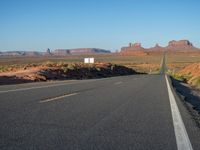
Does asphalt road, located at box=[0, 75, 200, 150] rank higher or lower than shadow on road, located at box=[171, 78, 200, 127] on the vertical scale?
higher

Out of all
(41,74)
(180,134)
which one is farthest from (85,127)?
(41,74)

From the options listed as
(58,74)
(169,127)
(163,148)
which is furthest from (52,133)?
(58,74)

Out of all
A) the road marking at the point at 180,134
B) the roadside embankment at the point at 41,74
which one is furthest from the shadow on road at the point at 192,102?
the roadside embankment at the point at 41,74

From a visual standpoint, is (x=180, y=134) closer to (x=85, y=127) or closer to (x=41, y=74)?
(x=85, y=127)

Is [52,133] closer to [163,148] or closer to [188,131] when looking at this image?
[163,148]

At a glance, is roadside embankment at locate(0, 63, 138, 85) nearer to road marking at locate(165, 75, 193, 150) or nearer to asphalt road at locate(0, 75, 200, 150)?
asphalt road at locate(0, 75, 200, 150)

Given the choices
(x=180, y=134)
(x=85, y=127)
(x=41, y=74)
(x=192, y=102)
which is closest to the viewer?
(x=180, y=134)

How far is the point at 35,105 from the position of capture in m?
10.6

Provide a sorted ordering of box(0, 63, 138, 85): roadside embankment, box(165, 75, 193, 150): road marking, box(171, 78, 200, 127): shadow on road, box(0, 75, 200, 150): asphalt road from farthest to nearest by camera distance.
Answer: box(0, 63, 138, 85): roadside embankment, box(171, 78, 200, 127): shadow on road, box(165, 75, 193, 150): road marking, box(0, 75, 200, 150): asphalt road

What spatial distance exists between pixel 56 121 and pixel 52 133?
130cm

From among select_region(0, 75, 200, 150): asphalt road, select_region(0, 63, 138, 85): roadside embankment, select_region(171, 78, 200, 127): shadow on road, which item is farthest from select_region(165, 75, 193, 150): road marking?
select_region(0, 63, 138, 85): roadside embankment

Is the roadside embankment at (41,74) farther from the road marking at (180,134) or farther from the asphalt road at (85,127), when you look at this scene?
the road marking at (180,134)

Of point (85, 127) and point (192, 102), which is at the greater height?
point (85, 127)

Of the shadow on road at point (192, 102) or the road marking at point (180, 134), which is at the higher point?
the road marking at point (180, 134)
